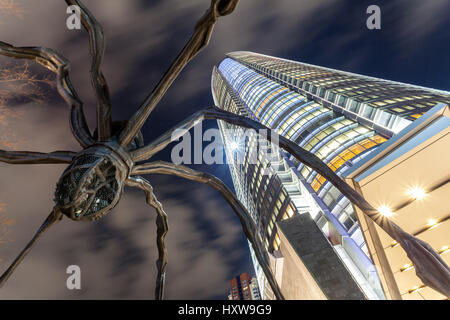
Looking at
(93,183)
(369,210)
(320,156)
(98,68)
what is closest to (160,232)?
(93,183)

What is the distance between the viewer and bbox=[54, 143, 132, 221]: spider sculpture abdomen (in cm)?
198

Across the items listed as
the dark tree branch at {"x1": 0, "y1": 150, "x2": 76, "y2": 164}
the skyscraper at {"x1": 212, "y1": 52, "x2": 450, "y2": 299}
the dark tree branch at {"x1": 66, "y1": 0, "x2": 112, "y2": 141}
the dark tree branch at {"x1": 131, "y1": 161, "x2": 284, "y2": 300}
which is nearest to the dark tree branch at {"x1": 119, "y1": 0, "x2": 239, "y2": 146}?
the dark tree branch at {"x1": 66, "y1": 0, "x2": 112, "y2": 141}

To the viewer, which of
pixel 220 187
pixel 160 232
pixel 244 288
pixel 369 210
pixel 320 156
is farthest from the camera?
pixel 244 288

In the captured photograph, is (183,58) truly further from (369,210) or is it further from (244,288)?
(244,288)

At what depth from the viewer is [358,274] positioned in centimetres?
1526

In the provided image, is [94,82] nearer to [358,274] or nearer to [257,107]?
[358,274]

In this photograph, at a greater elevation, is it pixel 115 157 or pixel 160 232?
pixel 115 157

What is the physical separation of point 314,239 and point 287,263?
9.21ft

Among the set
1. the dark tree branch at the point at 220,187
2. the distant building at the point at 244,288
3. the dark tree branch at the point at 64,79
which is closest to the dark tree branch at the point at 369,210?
the dark tree branch at the point at 220,187

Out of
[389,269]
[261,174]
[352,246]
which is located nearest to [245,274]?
[261,174]

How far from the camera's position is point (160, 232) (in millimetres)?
3039

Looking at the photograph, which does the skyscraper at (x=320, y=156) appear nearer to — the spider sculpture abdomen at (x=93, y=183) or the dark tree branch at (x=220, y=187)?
the dark tree branch at (x=220, y=187)

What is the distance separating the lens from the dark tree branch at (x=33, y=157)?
7.89 ft

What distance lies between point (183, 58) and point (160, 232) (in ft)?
7.58
